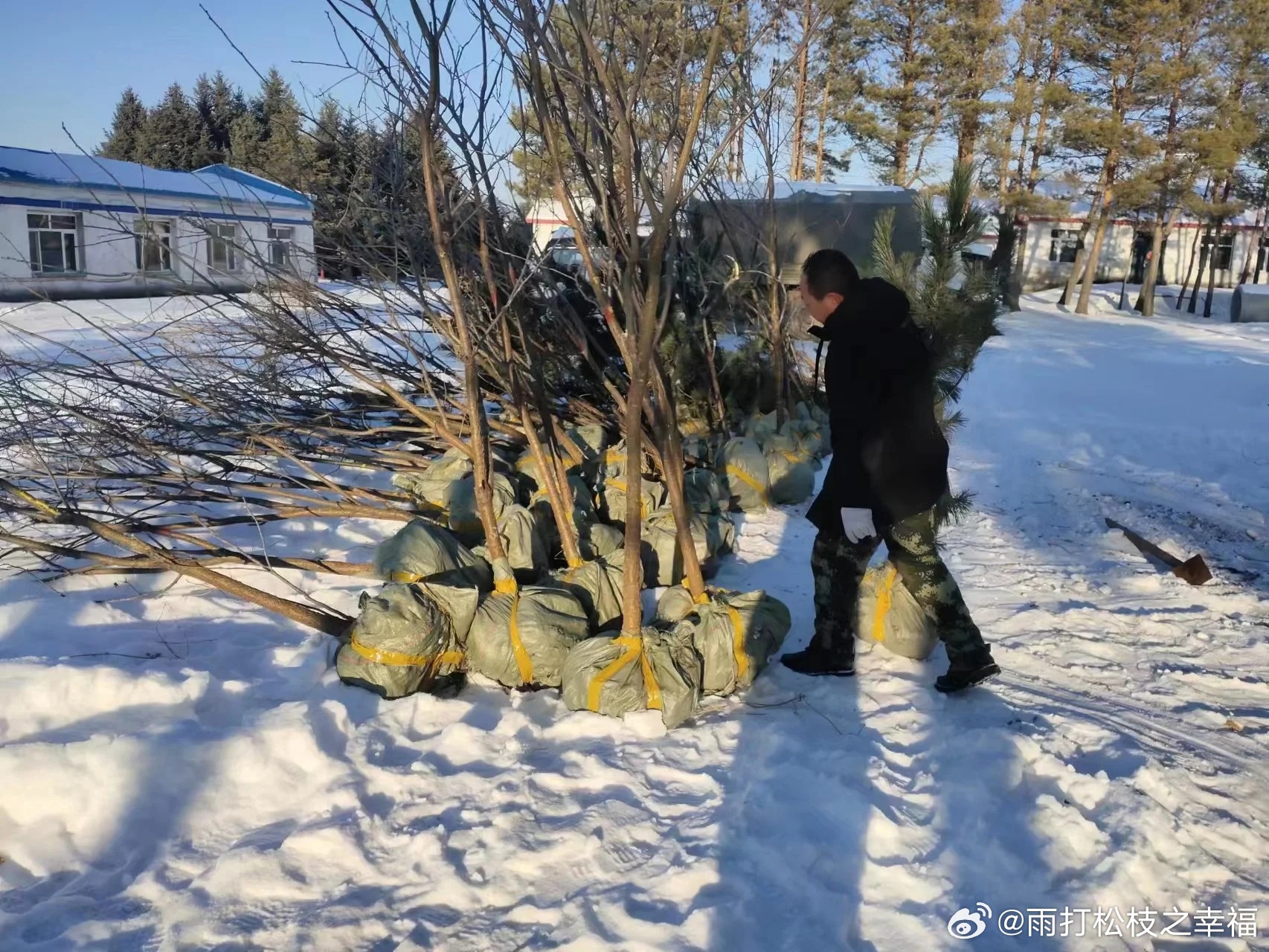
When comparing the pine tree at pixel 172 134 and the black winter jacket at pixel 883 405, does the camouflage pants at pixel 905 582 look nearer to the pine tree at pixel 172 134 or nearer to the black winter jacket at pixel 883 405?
the black winter jacket at pixel 883 405

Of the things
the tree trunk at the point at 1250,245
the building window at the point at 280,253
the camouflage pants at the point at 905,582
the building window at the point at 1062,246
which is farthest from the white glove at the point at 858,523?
the tree trunk at the point at 1250,245

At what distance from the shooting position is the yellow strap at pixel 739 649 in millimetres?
3156

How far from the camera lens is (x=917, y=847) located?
239cm

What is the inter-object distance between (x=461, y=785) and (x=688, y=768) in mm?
680

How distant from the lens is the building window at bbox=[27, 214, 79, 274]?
18.7 meters

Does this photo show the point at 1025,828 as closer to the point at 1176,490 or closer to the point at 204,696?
the point at 204,696

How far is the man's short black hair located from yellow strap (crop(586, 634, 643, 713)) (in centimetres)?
136

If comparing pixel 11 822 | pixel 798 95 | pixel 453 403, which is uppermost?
pixel 798 95

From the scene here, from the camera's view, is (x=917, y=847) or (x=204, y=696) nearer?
(x=917, y=847)

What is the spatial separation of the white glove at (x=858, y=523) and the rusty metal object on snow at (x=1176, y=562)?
2324mm

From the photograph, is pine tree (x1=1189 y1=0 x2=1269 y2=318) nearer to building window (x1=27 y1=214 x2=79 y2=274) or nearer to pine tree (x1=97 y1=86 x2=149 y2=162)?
building window (x1=27 y1=214 x2=79 y2=274)

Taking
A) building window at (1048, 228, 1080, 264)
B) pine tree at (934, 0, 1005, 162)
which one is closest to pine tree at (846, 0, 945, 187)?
pine tree at (934, 0, 1005, 162)

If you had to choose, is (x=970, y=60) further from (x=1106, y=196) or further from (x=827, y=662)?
(x=827, y=662)

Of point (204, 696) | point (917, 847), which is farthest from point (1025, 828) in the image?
point (204, 696)
